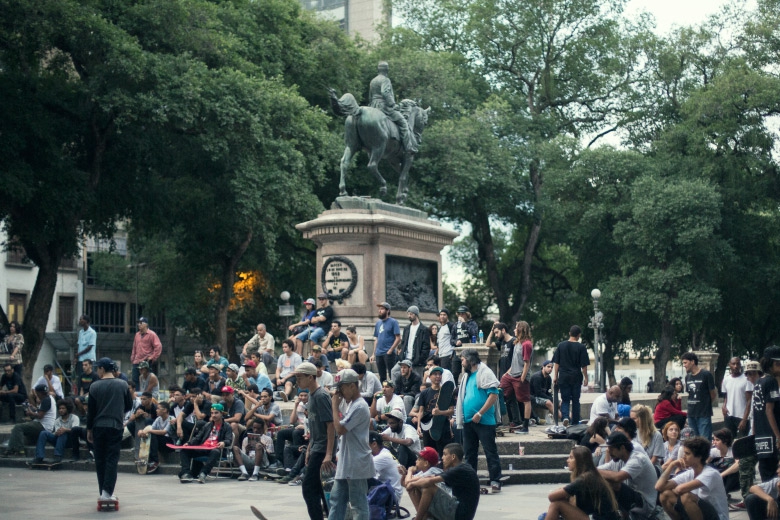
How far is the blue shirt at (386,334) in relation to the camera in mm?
20984

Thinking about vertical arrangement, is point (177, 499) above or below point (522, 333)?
below

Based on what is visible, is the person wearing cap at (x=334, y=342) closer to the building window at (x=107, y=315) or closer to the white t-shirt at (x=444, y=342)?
the white t-shirt at (x=444, y=342)

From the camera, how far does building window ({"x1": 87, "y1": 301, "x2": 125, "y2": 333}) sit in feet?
211

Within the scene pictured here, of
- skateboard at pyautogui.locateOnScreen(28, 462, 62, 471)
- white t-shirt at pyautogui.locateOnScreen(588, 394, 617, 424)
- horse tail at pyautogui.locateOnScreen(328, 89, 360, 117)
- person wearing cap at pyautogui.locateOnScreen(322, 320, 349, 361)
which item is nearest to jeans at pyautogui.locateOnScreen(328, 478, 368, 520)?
white t-shirt at pyautogui.locateOnScreen(588, 394, 617, 424)

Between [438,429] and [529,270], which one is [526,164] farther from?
[438,429]

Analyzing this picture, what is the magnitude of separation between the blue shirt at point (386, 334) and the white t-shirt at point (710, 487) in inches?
409

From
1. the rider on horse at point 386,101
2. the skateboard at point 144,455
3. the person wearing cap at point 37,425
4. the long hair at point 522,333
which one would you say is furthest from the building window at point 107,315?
the long hair at point 522,333

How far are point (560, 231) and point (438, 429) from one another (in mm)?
35086

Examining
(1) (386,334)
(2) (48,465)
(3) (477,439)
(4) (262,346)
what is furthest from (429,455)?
(4) (262,346)

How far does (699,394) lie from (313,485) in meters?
7.52

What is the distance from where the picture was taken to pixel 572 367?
17.1m

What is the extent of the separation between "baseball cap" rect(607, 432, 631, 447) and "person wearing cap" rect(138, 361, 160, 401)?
11.5 meters

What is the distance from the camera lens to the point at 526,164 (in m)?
46.2

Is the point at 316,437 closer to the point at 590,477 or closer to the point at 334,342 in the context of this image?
the point at 590,477
